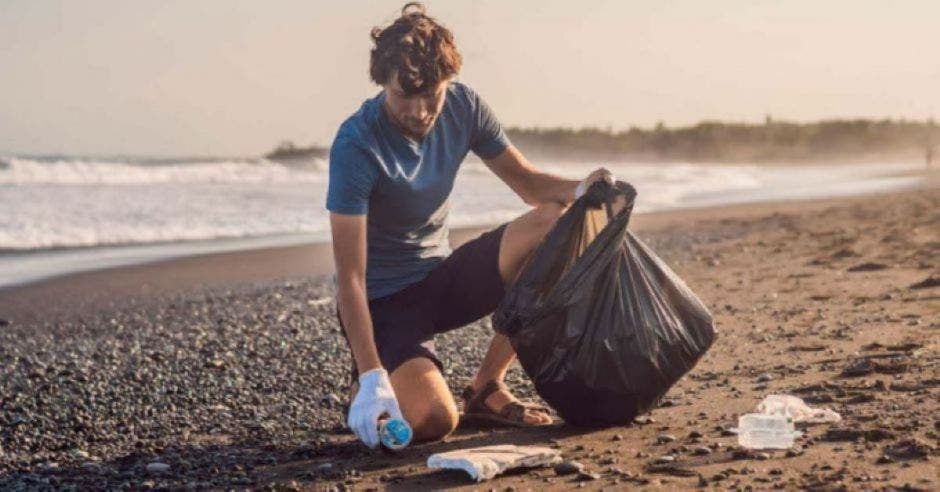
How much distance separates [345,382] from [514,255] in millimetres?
1287

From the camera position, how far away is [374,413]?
12.5ft

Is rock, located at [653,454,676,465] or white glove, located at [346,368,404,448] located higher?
white glove, located at [346,368,404,448]

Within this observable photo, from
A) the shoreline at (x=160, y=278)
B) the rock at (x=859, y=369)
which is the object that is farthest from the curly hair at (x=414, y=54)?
the shoreline at (x=160, y=278)

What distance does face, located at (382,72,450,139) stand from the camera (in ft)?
12.8

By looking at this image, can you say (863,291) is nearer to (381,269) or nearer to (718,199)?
(381,269)

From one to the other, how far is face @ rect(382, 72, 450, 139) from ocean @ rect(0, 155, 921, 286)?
6.54 meters

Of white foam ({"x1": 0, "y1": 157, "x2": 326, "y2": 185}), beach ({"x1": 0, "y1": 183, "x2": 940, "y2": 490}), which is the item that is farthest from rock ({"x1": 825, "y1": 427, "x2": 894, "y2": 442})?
white foam ({"x1": 0, "y1": 157, "x2": 326, "y2": 185})

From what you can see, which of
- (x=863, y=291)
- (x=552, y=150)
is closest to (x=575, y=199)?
(x=863, y=291)

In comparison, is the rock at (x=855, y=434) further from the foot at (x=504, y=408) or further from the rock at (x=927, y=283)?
the rock at (x=927, y=283)

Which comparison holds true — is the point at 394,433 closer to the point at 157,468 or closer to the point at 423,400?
the point at 423,400

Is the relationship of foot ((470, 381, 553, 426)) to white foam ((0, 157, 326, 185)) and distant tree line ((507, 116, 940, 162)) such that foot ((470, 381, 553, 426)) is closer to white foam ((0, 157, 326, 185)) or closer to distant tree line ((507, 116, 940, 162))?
white foam ((0, 157, 326, 185))

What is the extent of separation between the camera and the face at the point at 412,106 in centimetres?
391

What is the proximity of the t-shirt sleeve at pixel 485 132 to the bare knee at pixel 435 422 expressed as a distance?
3.15 ft

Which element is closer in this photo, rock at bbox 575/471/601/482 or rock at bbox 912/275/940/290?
rock at bbox 575/471/601/482
